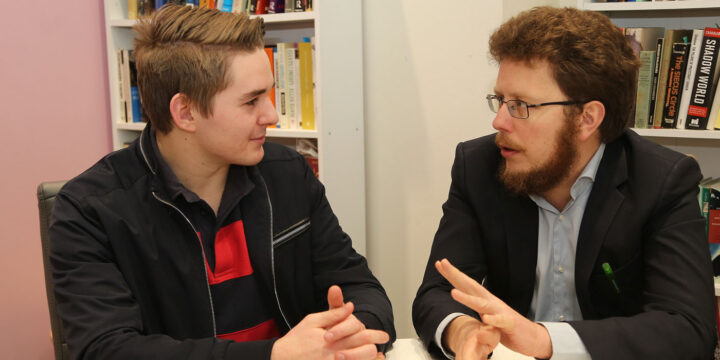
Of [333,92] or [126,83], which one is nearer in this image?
[333,92]

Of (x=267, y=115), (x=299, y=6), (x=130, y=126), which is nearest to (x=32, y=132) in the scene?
(x=130, y=126)

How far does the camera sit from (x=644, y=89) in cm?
209

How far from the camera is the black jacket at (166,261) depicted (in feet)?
3.91

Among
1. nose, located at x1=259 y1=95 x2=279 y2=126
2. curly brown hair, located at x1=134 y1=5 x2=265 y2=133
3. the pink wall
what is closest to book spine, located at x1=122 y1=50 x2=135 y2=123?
the pink wall

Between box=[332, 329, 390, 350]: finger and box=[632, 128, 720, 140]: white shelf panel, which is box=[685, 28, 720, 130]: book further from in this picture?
box=[332, 329, 390, 350]: finger

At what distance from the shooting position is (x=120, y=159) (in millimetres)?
1401

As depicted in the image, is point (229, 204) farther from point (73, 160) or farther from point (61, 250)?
point (73, 160)

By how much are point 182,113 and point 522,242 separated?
2.75ft

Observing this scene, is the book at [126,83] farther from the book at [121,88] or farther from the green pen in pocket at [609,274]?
the green pen in pocket at [609,274]

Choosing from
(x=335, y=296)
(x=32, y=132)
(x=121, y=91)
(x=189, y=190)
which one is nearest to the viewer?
(x=335, y=296)

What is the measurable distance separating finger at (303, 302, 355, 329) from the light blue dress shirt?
0.54 m

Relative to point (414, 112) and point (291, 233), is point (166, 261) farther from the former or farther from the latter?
point (414, 112)

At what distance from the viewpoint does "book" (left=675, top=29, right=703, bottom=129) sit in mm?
1993

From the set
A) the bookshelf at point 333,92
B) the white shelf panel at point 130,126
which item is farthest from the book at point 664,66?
the white shelf panel at point 130,126
